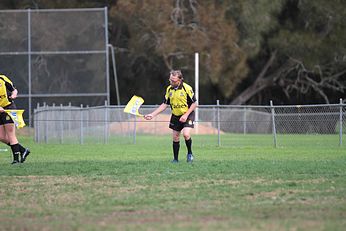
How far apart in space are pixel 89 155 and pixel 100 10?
61.7ft

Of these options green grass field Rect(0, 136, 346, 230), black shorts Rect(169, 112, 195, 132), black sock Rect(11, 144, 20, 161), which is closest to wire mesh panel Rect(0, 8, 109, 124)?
black sock Rect(11, 144, 20, 161)

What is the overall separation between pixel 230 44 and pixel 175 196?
120 ft

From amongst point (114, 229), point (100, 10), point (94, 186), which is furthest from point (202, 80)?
point (114, 229)

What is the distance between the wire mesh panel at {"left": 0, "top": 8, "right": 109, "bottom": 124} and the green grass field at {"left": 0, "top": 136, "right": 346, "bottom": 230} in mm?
21867

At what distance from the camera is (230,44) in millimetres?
46719

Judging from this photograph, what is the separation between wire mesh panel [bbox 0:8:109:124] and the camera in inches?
1471

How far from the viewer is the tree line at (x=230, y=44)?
152ft

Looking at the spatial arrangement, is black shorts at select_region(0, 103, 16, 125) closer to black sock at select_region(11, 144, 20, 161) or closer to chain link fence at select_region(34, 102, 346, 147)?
black sock at select_region(11, 144, 20, 161)

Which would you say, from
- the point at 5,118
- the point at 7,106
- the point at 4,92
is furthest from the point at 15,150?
the point at 4,92

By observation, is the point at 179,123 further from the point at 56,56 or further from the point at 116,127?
the point at 56,56

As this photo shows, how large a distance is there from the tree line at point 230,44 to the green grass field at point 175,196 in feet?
102

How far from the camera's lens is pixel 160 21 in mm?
46031

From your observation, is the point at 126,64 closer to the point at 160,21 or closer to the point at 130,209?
the point at 160,21

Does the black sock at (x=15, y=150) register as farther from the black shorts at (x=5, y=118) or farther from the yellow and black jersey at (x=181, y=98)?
the yellow and black jersey at (x=181, y=98)
